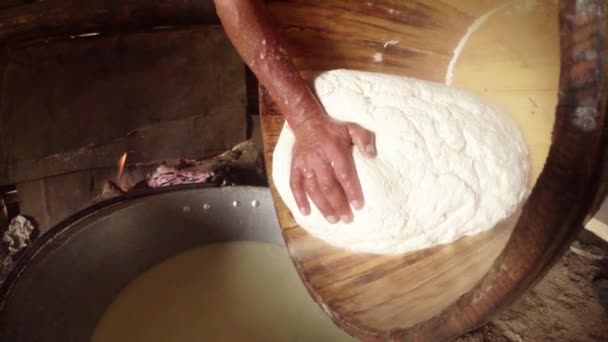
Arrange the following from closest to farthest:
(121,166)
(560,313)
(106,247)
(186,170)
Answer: (560,313) < (106,247) < (186,170) < (121,166)

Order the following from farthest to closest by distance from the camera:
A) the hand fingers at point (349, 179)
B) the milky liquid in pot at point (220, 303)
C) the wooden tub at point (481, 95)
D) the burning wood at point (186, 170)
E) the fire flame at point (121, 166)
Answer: the fire flame at point (121, 166) → the burning wood at point (186, 170) → the milky liquid in pot at point (220, 303) → the hand fingers at point (349, 179) → the wooden tub at point (481, 95)

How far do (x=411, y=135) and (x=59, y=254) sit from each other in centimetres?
110

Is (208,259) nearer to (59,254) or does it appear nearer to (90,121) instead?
(59,254)

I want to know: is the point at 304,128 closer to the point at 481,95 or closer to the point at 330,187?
the point at 330,187

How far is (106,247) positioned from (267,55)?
0.99 metres

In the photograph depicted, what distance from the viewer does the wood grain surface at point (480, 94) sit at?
447 millimetres

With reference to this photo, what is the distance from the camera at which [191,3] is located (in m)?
2.07

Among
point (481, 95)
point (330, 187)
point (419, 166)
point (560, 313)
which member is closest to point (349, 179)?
point (330, 187)

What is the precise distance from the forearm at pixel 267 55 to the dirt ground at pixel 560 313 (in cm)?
87

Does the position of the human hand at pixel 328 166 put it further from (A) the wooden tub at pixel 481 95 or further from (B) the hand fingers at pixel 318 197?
(A) the wooden tub at pixel 481 95

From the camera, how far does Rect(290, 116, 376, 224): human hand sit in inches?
31.4

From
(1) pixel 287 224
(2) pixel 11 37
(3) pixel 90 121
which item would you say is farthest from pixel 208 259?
(2) pixel 11 37

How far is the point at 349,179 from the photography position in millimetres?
804

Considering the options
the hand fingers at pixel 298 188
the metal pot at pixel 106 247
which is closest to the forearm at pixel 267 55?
the hand fingers at pixel 298 188
